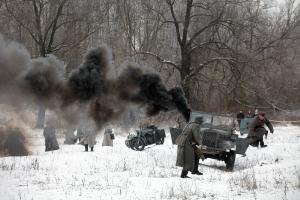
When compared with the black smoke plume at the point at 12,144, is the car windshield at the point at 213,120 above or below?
above

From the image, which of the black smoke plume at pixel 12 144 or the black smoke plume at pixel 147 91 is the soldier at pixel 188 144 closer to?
the black smoke plume at pixel 147 91

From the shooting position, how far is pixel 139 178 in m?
12.9

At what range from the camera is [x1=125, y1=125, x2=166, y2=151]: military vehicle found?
818 inches

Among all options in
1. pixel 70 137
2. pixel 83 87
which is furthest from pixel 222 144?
pixel 70 137

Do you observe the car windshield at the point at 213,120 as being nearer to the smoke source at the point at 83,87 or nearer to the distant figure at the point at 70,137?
the smoke source at the point at 83,87

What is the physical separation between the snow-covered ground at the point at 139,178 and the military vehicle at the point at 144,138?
1785mm

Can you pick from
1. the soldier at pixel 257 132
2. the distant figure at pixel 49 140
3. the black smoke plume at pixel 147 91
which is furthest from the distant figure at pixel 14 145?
the soldier at pixel 257 132

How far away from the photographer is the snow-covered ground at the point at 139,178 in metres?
10.6

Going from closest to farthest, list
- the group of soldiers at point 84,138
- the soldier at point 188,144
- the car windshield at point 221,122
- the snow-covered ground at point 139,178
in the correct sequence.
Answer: the snow-covered ground at point 139,178 < the soldier at point 188,144 < the car windshield at point 221,122 < the group of soldiers at point 84,138

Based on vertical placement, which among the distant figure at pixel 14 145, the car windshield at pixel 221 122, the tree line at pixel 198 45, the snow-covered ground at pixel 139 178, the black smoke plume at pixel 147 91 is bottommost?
the snow-covered ground at pixel 139 178

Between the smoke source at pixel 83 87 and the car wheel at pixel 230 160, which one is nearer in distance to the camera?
the smoke source at pixel 83 87

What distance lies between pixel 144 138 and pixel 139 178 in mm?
7926

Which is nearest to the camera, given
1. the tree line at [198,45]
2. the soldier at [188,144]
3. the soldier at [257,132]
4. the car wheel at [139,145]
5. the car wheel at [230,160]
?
the soldier at [188,144]

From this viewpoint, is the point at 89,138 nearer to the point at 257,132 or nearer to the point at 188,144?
the point at 257,132
